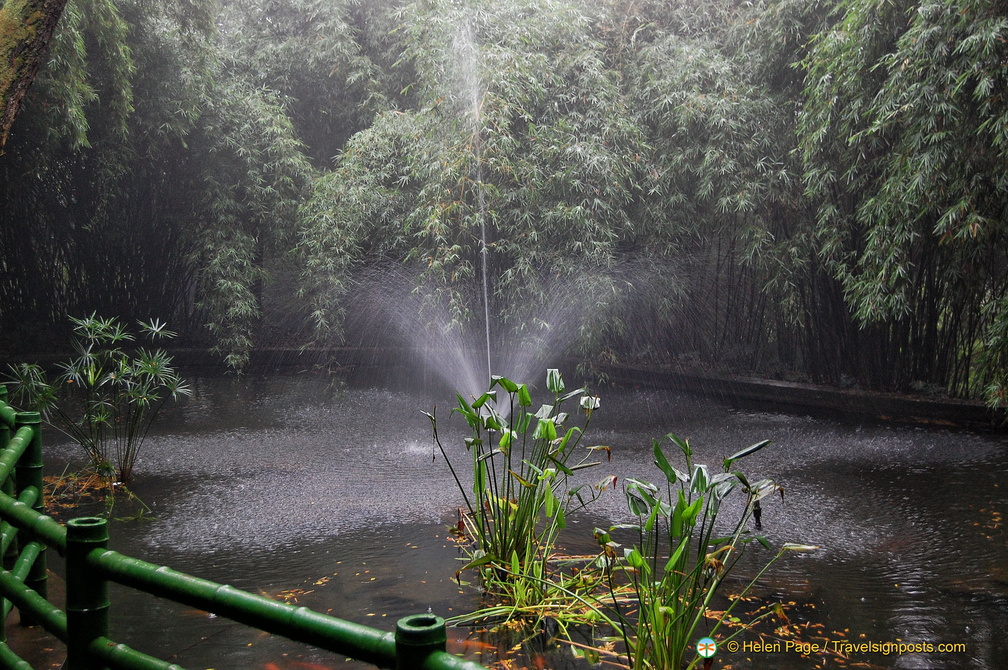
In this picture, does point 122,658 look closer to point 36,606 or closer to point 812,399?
point 36,606

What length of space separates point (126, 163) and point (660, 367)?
6.34m

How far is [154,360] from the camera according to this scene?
443cm

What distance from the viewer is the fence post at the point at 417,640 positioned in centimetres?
85

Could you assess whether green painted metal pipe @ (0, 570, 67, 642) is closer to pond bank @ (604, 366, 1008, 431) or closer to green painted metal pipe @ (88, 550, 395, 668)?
green painted metal pipe @ (88, 550, 395, 668)

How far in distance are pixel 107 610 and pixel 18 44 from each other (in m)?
2.83

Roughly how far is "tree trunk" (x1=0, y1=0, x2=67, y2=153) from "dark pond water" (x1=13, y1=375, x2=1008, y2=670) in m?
1.89

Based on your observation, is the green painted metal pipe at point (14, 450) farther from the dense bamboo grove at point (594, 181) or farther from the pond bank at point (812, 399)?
the pond bank at point (812, 399)

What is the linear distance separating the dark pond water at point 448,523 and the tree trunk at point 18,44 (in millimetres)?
1887

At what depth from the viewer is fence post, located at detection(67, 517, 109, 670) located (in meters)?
1.23

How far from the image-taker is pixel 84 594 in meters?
1.24

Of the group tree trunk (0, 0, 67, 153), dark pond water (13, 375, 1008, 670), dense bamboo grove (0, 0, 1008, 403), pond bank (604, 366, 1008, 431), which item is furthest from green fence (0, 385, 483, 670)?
pond bank (604, 366, 1008, 431)

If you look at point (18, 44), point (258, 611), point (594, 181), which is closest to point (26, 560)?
point (258, 611)

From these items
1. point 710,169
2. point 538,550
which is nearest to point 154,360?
point 538,550

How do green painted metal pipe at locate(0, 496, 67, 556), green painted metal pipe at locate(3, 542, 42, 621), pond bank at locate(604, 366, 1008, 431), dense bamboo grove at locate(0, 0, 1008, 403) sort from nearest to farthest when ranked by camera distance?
1. green painted metal pipe at locate(0, 496, 67, 556)
2. green painted metal pipe at locate(3, 542, 42, 621)
3. dense bamboo grove at locate(0, 0, 1008, 403)
4. pond bank at locate(604, 366, 1008, 431)
